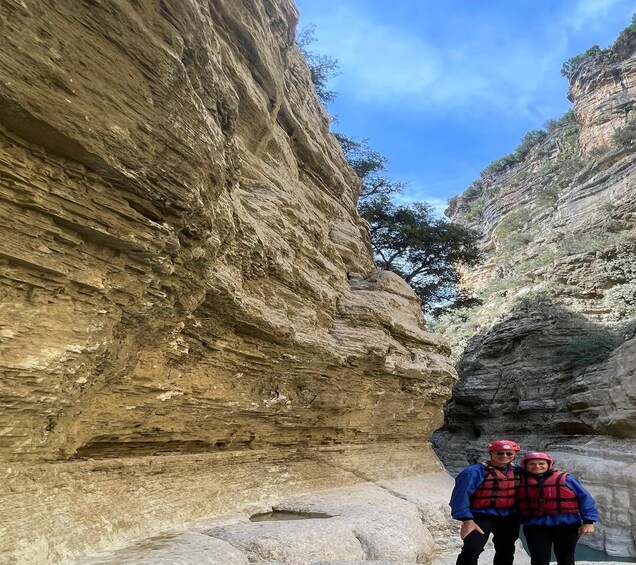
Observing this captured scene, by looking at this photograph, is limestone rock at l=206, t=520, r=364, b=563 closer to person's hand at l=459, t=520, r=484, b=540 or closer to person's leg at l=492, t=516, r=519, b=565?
person's leg at l=492, t=516, r=519, b=565

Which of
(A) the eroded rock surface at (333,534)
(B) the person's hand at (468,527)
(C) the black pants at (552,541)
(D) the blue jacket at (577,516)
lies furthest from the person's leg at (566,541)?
(A) the eroded rock surface at (333,534)

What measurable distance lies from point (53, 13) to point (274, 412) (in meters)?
6.06

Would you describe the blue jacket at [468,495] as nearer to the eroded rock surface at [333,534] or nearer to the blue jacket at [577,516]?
the blue jacket at [577,516]

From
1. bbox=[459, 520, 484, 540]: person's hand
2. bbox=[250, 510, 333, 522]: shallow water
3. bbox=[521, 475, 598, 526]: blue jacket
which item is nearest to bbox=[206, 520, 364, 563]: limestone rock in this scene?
bbox=[250, 510, 333, 522]: shallow water

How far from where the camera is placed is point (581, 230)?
2552 cm

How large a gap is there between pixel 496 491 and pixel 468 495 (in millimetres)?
251

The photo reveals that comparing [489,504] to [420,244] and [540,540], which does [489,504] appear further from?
[420,244]

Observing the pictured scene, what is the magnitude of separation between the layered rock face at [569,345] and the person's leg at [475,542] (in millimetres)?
9767

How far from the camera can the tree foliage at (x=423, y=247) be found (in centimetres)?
1869

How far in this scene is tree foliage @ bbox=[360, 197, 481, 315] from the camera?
18.7 metres

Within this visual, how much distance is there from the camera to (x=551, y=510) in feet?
12.9

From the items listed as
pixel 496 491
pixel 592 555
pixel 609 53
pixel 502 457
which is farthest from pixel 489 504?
pixel 609 53

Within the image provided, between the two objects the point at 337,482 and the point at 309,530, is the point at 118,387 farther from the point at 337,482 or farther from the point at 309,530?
the point at 337,482

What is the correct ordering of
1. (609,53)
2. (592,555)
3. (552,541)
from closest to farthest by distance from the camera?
1. (552,541)
2. (592,555)
3. (609,53)
